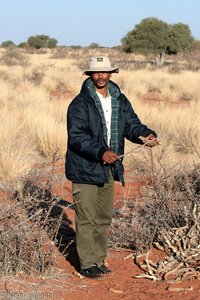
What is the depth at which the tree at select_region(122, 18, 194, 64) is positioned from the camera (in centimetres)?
4244

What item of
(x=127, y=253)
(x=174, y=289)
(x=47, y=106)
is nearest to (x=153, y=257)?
(x=127, y=253)

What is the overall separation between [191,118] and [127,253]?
24.1ft

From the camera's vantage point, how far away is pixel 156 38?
42.7 metres

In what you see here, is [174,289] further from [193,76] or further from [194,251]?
[193,76]

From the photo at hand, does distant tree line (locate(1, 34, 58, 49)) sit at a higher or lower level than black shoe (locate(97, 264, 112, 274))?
higher

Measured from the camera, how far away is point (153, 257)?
17.2ft

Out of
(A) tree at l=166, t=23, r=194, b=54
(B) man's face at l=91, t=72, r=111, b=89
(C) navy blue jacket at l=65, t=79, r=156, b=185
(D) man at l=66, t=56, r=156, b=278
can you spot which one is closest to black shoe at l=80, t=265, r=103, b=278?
(D) man at l=66, t=56, r=156, b=278

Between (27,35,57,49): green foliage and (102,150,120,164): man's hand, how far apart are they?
68774 millimetres

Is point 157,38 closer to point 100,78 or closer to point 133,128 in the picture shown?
point 133,128

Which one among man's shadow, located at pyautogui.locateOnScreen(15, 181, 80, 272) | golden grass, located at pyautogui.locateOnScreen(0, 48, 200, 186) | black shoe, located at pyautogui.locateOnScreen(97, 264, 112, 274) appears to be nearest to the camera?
man's shadow, located at pyautogui.locateOnScreen(15, 181, 80, 272)

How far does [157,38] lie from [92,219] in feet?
128

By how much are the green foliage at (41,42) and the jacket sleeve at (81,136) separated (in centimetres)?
6848

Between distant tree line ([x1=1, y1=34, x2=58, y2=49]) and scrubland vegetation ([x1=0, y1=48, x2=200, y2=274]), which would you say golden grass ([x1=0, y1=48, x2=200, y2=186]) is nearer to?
scrubland vegetation ([x1=0, y1=48, x2=200, y2=274])

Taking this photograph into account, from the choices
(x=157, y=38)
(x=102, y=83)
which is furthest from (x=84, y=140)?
(x=157, y=38)
